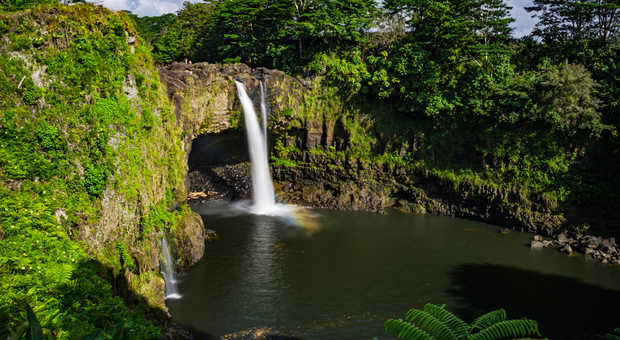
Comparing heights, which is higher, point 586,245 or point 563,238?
point 563,238

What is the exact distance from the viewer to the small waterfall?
15.8 m

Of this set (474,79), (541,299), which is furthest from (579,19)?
(541,299)

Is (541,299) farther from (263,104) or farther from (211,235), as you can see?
(263,104)

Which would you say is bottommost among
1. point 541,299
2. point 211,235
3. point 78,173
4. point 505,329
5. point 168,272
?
point 541,299

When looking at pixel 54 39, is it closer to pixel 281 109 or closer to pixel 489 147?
pixel 281 109

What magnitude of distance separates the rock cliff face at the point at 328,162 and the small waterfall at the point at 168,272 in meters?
10.7

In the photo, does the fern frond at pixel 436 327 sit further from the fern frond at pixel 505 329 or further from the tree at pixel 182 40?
the tree at pixel 182 40

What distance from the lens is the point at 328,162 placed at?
30344mm

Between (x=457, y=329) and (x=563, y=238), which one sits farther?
(x=563, y=238)

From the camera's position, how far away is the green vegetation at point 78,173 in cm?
782

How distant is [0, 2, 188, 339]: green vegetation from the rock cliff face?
11.8 m

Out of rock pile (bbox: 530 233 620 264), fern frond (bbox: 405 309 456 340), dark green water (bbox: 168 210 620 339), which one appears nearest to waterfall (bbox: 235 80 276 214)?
dark green water (bbox: 168 210 620 339)

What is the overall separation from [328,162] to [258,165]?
5.76 metres

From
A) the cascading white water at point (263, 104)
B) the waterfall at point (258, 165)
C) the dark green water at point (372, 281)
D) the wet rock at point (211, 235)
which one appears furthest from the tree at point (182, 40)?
the dark green water at point (372, 281)
